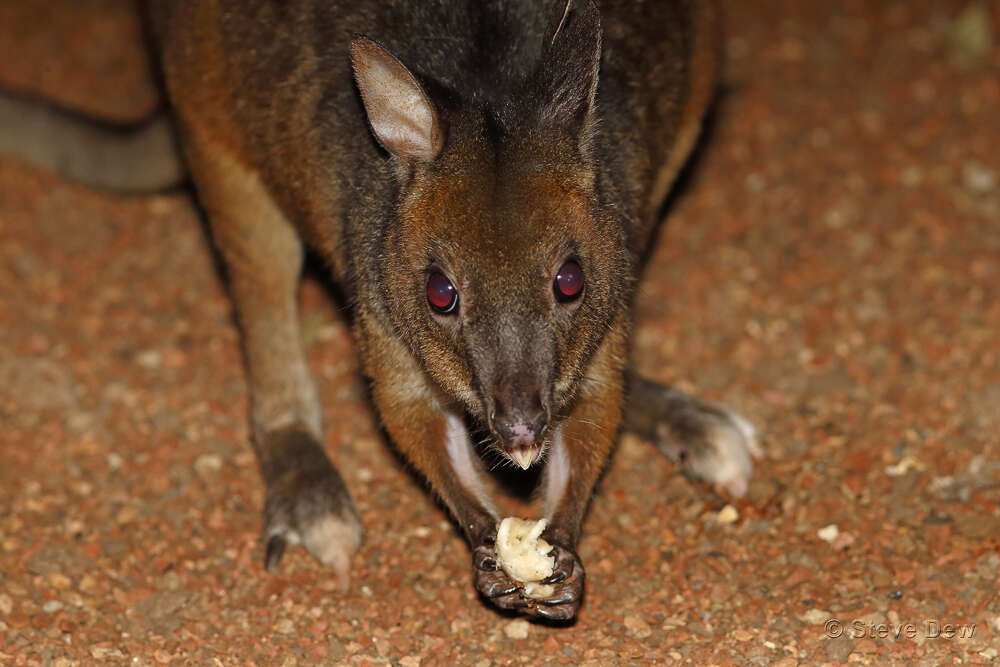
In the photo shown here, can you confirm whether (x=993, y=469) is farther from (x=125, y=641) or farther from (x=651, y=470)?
(x=125, y=641)

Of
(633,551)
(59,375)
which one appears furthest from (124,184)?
(633,551)

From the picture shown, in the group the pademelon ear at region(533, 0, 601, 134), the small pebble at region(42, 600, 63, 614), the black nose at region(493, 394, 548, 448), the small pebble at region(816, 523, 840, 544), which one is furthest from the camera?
the small pebble at region(816, 523, 840, 544)

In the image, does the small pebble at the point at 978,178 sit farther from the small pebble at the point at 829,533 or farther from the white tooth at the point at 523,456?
the white tooth at the point at 523,456

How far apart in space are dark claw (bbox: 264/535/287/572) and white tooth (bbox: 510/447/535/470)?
1445mm

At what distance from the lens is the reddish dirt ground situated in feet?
16.8

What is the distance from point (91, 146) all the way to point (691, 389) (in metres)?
3.09

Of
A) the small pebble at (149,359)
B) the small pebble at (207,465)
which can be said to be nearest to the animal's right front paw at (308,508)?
the small pebble at (207,465)

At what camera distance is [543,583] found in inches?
185

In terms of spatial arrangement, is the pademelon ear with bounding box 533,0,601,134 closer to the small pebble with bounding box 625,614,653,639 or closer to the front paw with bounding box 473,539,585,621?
the front paw with bounding box 473,539,585,621

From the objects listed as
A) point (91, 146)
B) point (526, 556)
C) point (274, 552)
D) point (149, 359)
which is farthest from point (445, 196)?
point (91, 146)

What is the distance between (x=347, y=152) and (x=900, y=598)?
247cm

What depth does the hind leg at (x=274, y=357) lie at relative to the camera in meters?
5.60

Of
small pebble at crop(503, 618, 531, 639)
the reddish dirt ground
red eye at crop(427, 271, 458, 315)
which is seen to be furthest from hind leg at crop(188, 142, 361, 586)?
red eye at crop(427, 271, 458, 315)

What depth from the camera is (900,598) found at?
5.11 meters
